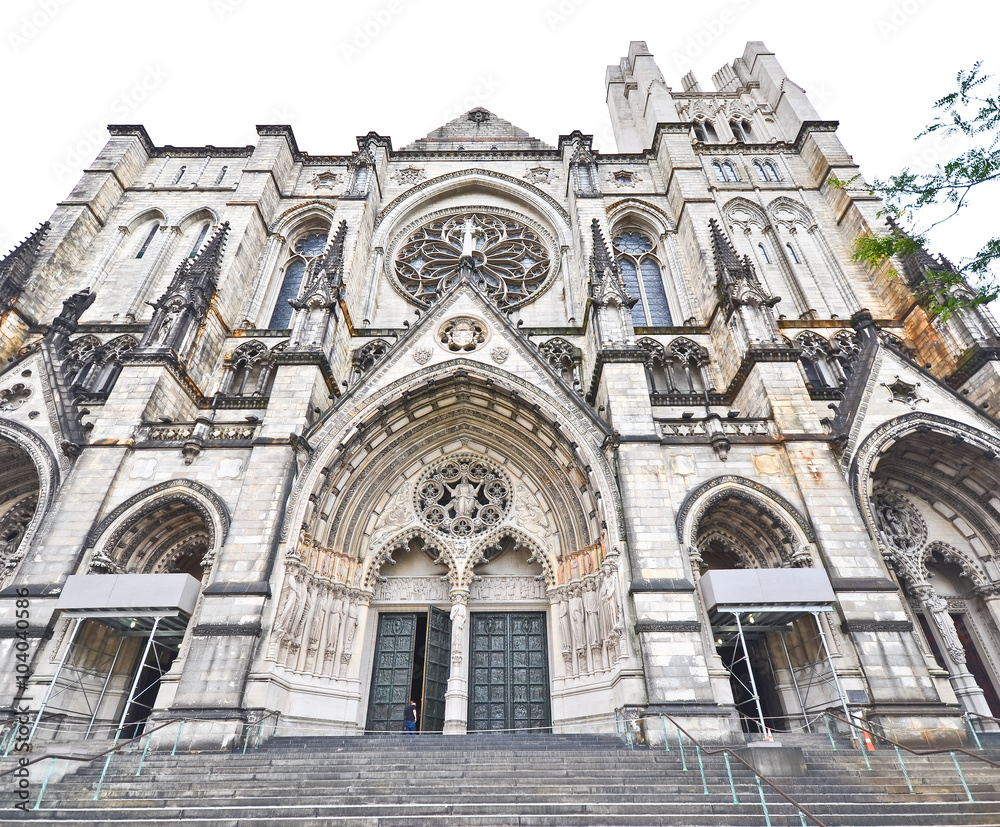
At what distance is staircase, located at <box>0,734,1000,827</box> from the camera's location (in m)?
5.68

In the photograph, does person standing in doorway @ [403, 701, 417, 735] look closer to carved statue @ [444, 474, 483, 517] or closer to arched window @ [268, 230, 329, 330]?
carved statue @ [444, 474, 483, 517]

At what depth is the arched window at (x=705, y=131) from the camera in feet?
87.7

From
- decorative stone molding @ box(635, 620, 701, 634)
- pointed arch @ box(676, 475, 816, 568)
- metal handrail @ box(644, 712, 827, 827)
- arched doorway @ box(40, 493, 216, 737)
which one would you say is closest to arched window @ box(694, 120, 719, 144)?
pointed arch @ box(676, 475, 816, 568)

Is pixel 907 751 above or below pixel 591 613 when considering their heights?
below

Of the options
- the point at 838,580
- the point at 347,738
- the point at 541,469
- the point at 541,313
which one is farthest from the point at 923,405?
the point at 347,738

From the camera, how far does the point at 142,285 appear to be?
696 inches

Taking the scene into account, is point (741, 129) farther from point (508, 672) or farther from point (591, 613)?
point (508, 672)

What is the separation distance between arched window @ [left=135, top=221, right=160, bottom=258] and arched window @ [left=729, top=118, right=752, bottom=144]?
84.8 feet

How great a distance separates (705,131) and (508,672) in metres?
27.0

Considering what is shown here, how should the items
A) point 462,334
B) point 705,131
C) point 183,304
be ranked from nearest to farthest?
1. point 462,334
2. point 183,304
3. point 705,131

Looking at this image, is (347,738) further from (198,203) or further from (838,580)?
(198,203)

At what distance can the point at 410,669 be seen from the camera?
11.7m

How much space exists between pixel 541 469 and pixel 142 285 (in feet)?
48.2

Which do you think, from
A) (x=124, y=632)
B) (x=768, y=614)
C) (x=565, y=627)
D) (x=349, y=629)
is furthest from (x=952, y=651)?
(x=124, y=632)
